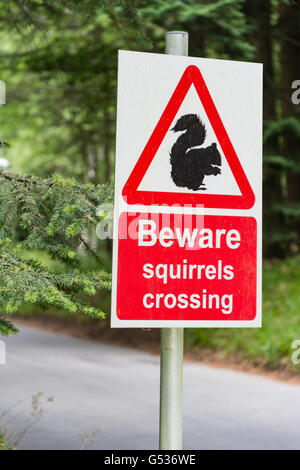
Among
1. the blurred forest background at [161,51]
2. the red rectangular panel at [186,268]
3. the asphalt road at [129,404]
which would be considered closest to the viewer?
the red rectangular panel at [186,268]

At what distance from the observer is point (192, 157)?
261cm

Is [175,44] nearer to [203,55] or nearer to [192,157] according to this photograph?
[192,157]

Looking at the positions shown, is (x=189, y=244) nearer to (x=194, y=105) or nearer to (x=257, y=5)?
(x=194, y=105)

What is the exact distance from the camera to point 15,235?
4336 millimetres

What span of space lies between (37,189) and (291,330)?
996cm

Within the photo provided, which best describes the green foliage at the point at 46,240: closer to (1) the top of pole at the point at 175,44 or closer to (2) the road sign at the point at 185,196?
(2) the road sign at the point at 185,196

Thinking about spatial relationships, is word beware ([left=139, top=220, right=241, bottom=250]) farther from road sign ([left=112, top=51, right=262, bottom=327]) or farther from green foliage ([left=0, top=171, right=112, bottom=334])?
green foliage ([left=0, top=171, right=112, bottom=334])

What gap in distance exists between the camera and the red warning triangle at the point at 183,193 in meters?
2.58

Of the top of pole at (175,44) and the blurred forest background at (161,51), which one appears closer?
the top of pole at (175,44)

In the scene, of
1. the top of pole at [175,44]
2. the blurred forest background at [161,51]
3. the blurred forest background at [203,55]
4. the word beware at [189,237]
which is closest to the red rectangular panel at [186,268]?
the word beware at [189,237]

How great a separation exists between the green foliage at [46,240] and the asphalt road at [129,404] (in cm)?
320

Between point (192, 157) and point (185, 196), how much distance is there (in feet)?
0.47

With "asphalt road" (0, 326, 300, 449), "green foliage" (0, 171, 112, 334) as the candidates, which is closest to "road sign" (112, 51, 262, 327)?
"green foliage" (0, 171, 112, 334)
